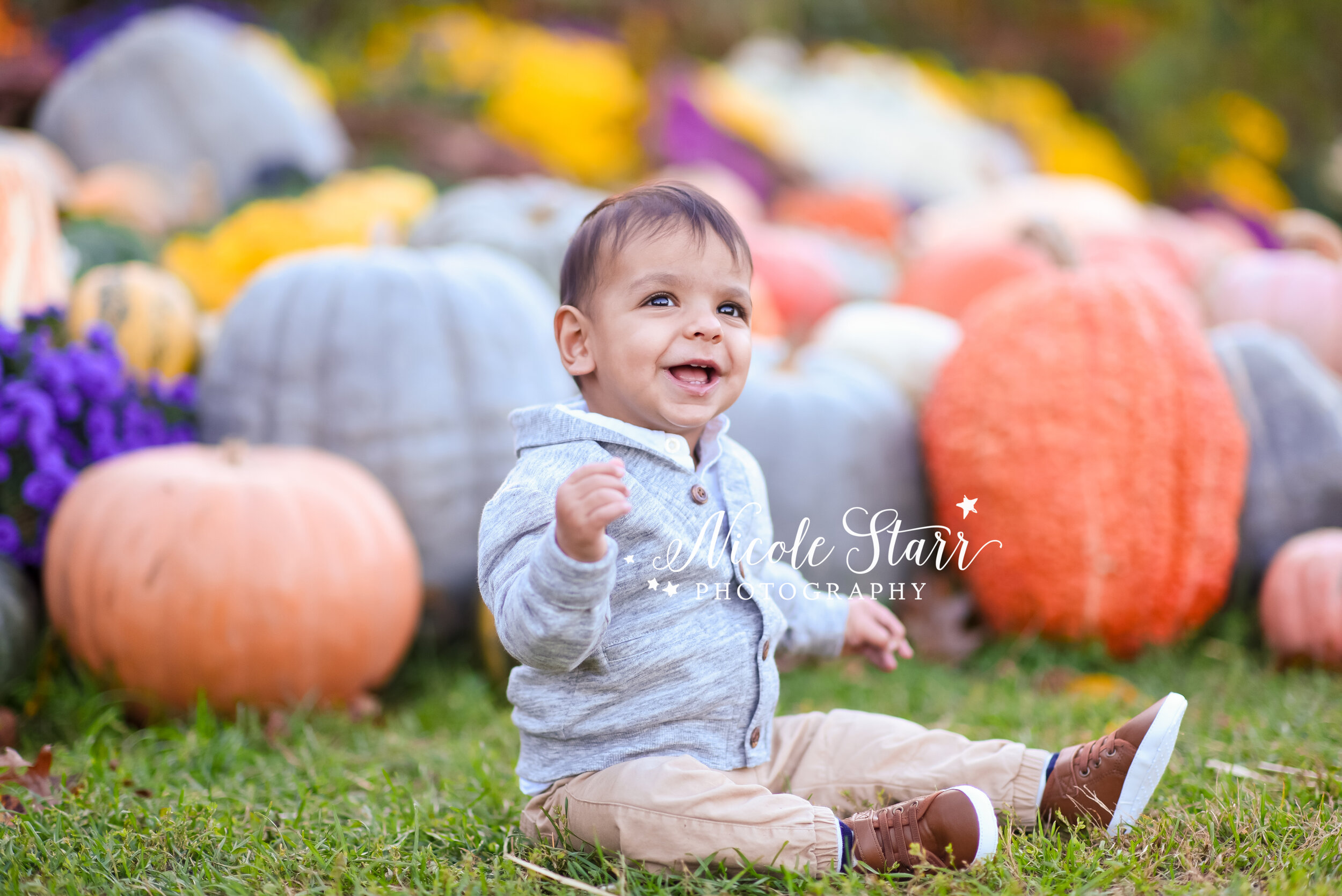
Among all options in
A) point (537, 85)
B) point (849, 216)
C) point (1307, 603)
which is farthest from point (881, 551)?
point (537, 85)

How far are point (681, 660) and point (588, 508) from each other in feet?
1.35

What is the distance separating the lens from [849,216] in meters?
8.08

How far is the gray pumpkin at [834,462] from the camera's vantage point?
11.2 feet

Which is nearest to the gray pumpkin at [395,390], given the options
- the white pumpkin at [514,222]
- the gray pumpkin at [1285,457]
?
the white pumpkin at [514,222]

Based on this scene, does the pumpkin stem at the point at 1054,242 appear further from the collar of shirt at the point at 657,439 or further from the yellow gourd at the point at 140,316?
the yellow gourd at the point at 140,316

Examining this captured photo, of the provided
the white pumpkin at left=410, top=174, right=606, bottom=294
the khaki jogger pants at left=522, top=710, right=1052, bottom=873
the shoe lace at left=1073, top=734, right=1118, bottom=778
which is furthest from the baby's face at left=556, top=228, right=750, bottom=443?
the white pumpkin at left=410, top=174, right=606, bottom=294

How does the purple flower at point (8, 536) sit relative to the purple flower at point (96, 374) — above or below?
below

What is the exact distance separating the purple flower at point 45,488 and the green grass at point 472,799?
471 mm

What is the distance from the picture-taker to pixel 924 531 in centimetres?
366

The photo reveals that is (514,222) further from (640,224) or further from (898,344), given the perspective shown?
(640,224)

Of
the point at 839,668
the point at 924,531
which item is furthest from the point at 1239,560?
the point at 839,668

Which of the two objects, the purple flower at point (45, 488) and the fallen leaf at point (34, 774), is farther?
the purple flower at point (45, 488)

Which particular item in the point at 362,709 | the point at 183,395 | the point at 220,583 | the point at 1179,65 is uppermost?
the point at 1179,65

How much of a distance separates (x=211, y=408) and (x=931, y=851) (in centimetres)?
260
